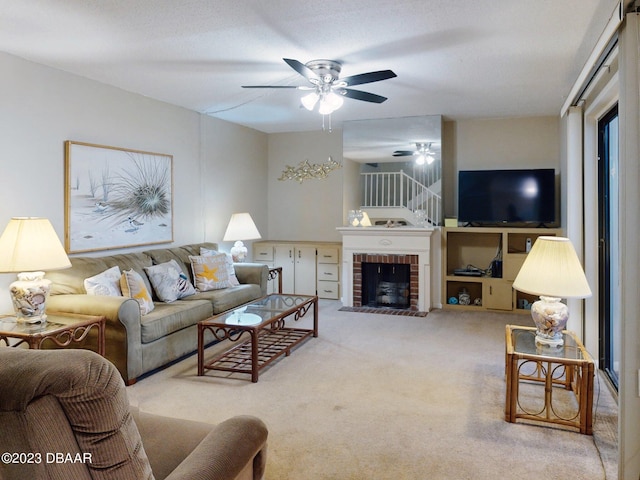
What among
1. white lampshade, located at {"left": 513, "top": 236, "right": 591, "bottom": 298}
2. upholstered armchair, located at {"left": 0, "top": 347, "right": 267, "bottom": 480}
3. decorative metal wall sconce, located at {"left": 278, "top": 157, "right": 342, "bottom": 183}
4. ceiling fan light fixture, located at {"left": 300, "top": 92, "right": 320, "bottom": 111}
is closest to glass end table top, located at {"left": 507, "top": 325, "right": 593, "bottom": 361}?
white lampshade, located at {"left": 513, "top": 236, "right": 591, "bottom": 298}

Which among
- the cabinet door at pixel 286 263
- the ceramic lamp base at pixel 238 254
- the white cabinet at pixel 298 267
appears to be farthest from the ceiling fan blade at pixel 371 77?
the cabinet door at pixel 286 263

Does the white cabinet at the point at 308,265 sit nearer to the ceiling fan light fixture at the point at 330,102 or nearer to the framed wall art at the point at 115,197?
the framed wall art at the point at 115,197

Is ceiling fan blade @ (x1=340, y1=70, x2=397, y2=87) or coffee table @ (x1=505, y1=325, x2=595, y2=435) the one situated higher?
ceiling fan blade @ (x1=340, y1=70, x2=397, y2=87)

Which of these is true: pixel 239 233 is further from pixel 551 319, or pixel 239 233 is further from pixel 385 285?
pixel 551 319

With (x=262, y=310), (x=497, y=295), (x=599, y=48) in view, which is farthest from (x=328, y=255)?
(x=599, y=48)

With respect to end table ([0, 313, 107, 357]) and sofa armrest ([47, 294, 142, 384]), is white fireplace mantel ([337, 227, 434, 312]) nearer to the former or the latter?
sofa armrest ([47, 294, 142, 384])

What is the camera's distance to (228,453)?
1396 millimetres

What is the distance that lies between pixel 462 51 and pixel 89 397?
3.46 metres

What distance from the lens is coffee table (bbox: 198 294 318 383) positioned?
357 centimetres

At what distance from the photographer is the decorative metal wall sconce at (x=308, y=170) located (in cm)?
695

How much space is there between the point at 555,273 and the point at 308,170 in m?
4.82

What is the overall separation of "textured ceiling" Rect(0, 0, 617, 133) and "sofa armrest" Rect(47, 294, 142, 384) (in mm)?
1868

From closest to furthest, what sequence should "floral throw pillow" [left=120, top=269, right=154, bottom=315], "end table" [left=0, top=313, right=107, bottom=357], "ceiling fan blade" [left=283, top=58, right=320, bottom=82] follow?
1. "end table" [left=0, top=313, right=107, bottom=357]
2. "ceiling fan blade" [left=283, top=58, right=320, bottom=82]
3. "floral throw pillow" [left=120, top=269, right=154, bottom=315]

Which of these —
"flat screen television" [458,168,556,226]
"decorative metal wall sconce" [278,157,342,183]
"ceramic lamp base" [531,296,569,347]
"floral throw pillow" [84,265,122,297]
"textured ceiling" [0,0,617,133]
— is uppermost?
"textured ceiling" [0,0,617,133]
